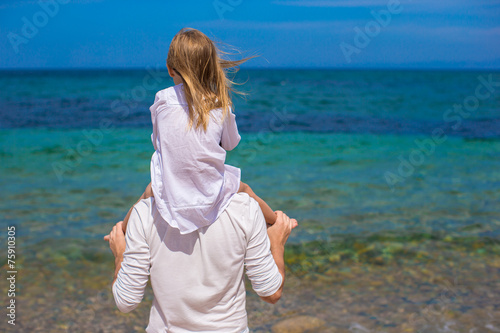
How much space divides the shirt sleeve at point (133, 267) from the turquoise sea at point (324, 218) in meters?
0.68

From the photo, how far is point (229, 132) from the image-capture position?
163 cm

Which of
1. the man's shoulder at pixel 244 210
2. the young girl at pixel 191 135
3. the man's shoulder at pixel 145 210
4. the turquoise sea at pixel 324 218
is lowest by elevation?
the turquoise sea at pixel 324 218

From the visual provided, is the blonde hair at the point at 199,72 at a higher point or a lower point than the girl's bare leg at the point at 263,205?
higher

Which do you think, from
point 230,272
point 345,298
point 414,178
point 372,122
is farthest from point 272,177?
point 372,122

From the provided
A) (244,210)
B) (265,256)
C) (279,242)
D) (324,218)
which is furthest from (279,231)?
(324,218)

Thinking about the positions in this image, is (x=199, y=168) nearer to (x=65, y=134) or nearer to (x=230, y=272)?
(x=230, y=272)

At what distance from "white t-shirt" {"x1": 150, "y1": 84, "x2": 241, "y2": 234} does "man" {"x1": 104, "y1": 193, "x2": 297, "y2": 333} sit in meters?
0.07

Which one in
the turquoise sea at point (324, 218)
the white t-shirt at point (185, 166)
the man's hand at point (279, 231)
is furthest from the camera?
the turquoise sea at point (324, 218)

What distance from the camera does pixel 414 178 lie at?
8.88m

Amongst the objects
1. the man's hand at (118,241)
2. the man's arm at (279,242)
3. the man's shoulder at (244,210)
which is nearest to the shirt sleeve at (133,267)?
the man's hand at (118,241)

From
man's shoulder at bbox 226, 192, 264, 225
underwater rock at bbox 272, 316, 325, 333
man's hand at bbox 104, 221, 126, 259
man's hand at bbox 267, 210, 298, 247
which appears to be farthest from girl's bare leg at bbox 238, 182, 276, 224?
underwater rock at bbox 272, 316, 325, 333

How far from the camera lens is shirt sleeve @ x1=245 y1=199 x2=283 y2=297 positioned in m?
1.64

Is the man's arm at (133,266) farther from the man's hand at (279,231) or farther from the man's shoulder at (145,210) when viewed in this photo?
the man's hand at (279,231)

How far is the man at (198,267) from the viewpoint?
63.1 inches
